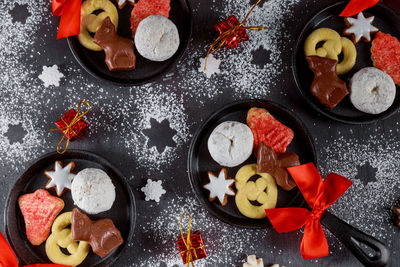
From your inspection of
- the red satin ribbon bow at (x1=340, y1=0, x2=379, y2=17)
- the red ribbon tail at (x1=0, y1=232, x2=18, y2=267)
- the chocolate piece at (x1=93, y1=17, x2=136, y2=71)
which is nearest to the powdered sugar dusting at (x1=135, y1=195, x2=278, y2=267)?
the red ribbon tail at (x1=0, y1=232, x2=18, y2=267)

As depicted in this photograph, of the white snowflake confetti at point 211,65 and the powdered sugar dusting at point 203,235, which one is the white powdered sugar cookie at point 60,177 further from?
the white snowflake confetti at point 211,65

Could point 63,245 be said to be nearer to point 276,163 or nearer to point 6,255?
point 6,255

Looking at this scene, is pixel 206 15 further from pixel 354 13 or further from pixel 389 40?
pixel 389 40

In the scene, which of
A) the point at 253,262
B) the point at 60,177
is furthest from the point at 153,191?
the point at 253,262

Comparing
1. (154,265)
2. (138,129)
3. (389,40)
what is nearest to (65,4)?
(138,129)

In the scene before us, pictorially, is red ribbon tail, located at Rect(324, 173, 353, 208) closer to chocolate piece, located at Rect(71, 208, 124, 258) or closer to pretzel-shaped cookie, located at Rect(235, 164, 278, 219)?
pretzel-shaped cookie, located at Rect(235, 164, 278, 219)

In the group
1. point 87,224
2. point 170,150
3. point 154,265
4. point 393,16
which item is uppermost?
point 393,16
